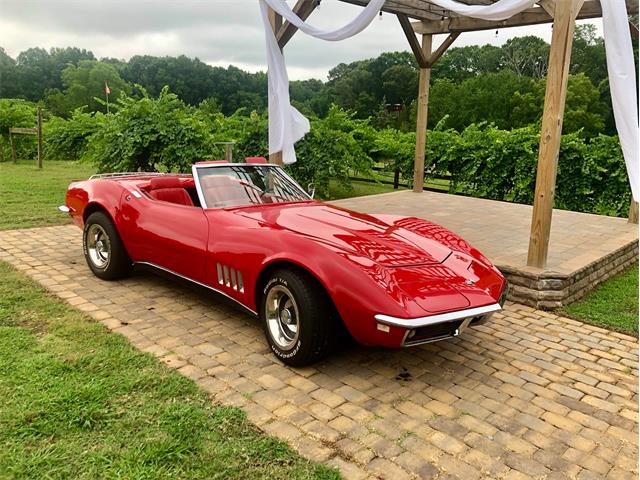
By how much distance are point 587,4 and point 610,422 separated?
20.5 feet

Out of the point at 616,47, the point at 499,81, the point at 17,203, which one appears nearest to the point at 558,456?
the point at 616,47

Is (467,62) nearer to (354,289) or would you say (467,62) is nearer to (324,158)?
(324,158)

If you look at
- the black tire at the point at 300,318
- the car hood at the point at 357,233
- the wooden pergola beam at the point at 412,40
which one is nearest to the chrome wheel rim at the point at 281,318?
the black tire at the point at 300,318

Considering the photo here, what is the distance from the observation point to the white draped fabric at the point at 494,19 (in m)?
3.44

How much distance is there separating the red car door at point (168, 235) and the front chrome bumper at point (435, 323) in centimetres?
169

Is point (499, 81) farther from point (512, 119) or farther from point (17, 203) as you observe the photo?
point (17, 203)

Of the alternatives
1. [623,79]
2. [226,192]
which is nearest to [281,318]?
[226,192]

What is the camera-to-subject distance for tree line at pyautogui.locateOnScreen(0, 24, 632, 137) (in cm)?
3650

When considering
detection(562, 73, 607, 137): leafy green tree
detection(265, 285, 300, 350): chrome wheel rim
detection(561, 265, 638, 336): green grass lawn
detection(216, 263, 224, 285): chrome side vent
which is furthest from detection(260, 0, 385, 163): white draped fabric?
detection(562, 73, 607, 137): leafy green tree

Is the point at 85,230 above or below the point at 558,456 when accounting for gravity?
above

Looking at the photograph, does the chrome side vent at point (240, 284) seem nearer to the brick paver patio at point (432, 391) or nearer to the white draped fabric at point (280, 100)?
the brick paver patio at point (432, 391)

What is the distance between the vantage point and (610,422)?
2760 mm

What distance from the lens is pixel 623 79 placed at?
3.48 meters

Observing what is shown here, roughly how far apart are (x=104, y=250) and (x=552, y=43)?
4.64m
